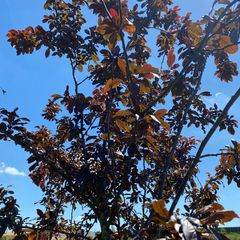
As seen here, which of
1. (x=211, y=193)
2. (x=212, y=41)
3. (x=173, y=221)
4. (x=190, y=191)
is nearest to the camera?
(x=173, y=221)

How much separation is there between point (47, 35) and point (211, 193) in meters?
2.23

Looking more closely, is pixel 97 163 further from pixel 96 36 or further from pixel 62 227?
pixel 62 227

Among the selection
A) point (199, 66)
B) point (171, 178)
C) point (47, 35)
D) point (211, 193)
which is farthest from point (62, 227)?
point (199, 66)

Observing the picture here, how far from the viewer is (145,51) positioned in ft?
12.7

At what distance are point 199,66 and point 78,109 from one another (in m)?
1.05

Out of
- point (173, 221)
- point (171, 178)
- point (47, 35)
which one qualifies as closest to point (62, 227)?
point (171, 178)

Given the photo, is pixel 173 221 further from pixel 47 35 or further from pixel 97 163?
pixel 47 35

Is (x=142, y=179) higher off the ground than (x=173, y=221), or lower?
higher

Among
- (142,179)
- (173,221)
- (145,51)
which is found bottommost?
(173,221)

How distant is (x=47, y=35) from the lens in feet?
12.2

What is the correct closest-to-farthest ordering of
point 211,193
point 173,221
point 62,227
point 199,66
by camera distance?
1. point 173,221
2. point 199,66
3. point 211,193
4. point 62,227

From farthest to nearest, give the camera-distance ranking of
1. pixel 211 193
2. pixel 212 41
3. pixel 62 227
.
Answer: pixel 62 227, pixel 211 193, pixel 212 41

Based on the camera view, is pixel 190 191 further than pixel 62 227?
No

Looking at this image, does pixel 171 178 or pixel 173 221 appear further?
pixel 171 178
